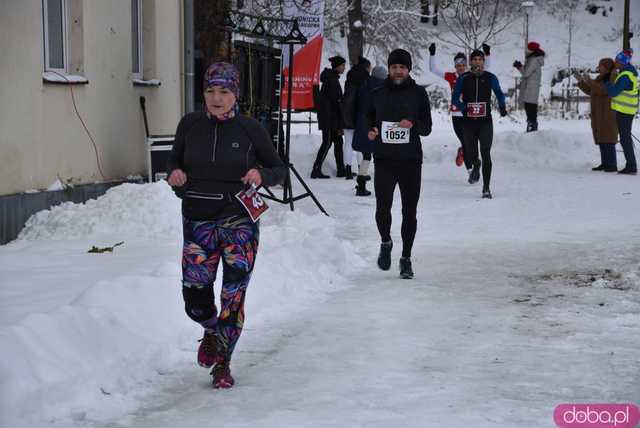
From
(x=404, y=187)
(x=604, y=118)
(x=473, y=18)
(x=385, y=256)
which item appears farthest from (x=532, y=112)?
(x=473, y=18)

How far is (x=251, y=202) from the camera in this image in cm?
563

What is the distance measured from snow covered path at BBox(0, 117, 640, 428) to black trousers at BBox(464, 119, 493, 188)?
2.02 meters

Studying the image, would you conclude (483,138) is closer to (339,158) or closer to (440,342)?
(339,158)

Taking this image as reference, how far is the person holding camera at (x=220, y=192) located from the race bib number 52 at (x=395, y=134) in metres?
3.65

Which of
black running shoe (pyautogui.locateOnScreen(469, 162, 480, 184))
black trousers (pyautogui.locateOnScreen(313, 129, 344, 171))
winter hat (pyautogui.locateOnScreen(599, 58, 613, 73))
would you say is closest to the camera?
black running shoe (pyautogui.locateOnScreen(469, 162, 480, 184))

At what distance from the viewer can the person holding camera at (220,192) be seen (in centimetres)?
562

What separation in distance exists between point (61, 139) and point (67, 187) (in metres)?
0.52

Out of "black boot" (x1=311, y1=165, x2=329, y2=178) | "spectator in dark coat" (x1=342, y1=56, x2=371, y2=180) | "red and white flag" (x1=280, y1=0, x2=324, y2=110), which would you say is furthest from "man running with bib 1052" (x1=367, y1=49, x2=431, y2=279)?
"black boot" (x1=311, y1=165, x2=329, y2=178)

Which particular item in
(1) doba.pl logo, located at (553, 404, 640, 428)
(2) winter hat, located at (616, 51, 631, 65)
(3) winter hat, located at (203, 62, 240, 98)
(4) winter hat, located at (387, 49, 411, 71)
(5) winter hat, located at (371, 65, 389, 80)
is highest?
(2) winter hat, located at (616, 51, 631, 65)

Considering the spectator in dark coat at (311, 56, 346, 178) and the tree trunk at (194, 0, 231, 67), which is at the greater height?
the tree trunk at (194, 0, 231, 67)

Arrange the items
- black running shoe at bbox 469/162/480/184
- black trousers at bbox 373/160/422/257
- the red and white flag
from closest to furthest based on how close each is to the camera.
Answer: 1. black trousers at bbox 373/160/422/257
2. black running shoe at bbox 469/162/480/184
3. the red and white flag

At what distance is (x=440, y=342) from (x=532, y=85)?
60.9 feet

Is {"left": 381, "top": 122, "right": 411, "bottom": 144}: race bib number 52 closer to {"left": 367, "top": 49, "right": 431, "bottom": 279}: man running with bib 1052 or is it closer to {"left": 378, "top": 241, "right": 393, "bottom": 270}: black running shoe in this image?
{"left": 367, "top": 49, "right": 431, "bottom": 279}: man running with bib 1052

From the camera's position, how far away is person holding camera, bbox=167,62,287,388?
562 centimetres
